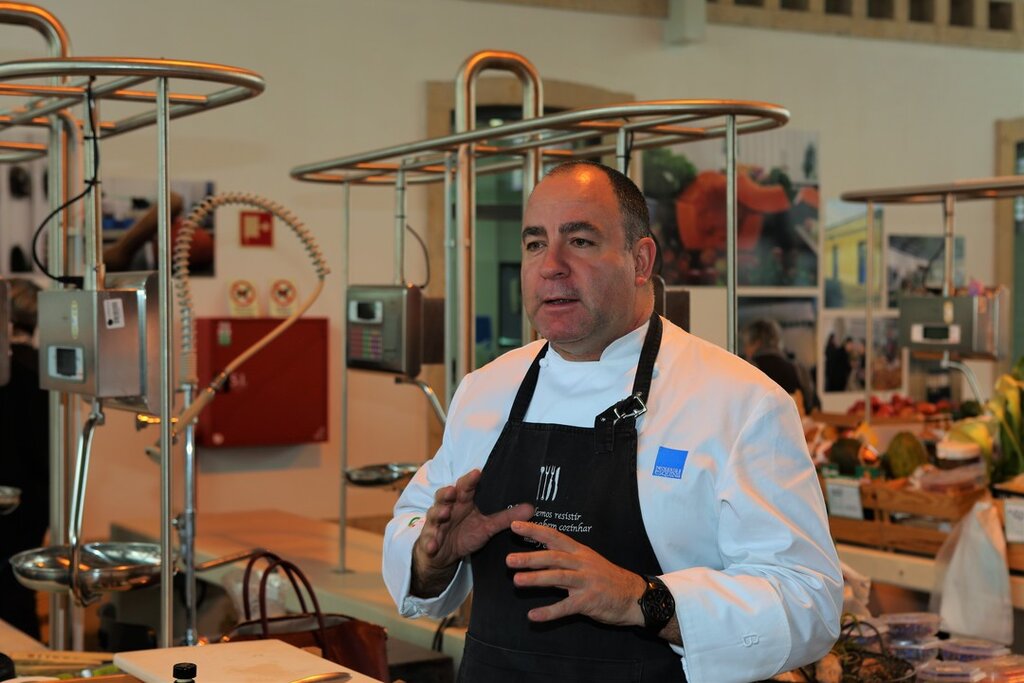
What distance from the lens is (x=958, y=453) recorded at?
487 centimetres

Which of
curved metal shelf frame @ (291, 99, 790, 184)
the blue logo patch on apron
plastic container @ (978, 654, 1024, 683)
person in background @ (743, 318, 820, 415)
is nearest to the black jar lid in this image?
the blue logo patch on apron

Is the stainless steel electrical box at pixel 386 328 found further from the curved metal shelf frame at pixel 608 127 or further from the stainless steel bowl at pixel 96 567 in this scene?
the stainless steel bowl at pixel 96 567

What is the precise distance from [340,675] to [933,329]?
14.3 ft

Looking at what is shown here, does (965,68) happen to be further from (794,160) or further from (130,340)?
(130,340)

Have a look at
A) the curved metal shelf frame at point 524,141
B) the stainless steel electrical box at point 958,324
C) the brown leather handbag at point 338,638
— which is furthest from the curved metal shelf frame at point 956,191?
the brown leather handbag at point 338,638

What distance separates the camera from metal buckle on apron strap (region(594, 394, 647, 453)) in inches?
91.8

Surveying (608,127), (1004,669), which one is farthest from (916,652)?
(608,127)

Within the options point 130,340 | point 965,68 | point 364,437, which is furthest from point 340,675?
point 965,68

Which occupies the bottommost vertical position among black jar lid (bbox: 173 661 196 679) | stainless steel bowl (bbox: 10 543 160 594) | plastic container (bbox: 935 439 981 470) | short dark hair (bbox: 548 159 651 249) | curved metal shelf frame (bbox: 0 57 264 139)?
stainless steel bowl (bbox: 10 543 160 594)

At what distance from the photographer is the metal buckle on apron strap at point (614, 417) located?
2332 millimetres

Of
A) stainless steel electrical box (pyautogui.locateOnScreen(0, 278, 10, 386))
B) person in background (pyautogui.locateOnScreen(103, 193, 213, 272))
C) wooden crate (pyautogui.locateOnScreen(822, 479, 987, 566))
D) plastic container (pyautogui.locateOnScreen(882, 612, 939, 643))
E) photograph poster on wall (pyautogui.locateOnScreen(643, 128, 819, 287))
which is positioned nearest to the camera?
plastic container (pyautogui.locateOnScreen(882, 612, 939, 643))

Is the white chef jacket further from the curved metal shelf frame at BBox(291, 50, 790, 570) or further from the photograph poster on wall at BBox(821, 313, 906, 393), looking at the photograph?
the photograph poster on wall at BBox(821, 313, 906, 393)

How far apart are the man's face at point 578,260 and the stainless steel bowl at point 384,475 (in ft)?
7.68

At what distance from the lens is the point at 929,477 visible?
487 cm
